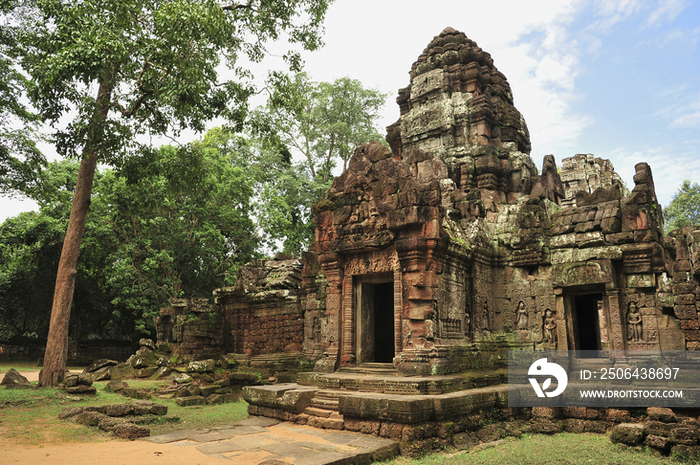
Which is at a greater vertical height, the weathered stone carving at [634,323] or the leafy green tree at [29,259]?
the leafy green tree at [29,259]

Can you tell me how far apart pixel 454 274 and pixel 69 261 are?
902cm

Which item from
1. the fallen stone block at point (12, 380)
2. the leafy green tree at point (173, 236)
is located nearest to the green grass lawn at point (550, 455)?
the fallen stone block at point (12, 380)

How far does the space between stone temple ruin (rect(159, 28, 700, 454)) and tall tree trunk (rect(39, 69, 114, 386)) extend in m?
4.67

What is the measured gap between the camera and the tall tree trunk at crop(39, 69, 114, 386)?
408 inches

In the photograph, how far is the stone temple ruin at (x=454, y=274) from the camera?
26.4 ft

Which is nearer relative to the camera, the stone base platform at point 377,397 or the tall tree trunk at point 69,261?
the stone base platform at point 377,397

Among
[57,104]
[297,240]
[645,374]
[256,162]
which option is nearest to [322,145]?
[256,162]

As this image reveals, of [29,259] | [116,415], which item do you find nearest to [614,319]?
[116,415]

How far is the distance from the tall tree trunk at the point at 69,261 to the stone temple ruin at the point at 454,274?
4.67 m

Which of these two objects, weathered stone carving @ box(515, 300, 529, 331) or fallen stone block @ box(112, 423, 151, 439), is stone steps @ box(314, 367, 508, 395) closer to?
weathered stone carving @ box(515, 300, 529, 331)

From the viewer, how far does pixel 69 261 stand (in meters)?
11.2

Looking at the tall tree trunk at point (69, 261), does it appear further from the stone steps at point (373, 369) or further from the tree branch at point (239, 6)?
the stone steps at point (373, 369)

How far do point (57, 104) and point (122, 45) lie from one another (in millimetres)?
2184

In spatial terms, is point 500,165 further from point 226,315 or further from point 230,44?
point 226,315
